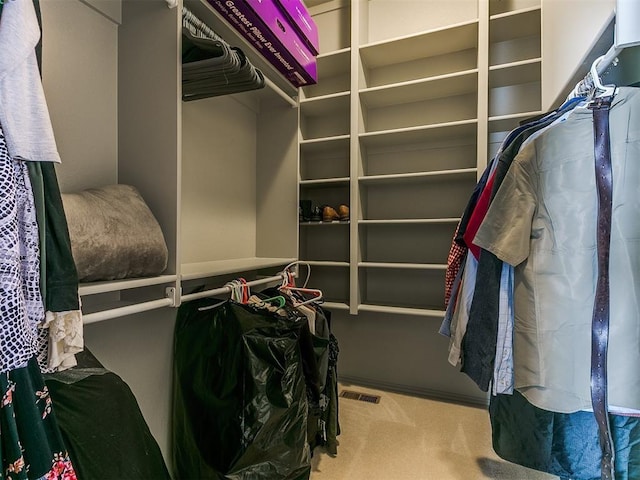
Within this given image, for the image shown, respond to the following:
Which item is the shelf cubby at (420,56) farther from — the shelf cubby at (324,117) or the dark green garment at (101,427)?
the dark green garment at (101,427)

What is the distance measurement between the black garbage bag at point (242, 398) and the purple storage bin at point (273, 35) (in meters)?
1.19

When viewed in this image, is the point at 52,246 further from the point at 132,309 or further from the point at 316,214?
the point at 316,214

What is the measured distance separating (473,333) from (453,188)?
1.23m

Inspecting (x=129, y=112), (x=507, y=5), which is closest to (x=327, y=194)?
(x=129, y=112)

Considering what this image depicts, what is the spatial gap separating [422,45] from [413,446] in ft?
7.70

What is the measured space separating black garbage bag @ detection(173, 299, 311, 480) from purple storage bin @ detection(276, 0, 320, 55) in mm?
1396

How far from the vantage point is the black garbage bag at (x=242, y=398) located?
3.84ft

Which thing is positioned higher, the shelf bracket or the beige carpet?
the shelf bracket

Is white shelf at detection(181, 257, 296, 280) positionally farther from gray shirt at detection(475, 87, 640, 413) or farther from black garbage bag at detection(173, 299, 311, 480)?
gray shirt at detection(475, 87, 640, 413)

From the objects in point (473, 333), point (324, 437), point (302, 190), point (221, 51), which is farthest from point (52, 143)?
point (302, 190)

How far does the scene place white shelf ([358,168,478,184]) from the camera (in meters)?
1.95

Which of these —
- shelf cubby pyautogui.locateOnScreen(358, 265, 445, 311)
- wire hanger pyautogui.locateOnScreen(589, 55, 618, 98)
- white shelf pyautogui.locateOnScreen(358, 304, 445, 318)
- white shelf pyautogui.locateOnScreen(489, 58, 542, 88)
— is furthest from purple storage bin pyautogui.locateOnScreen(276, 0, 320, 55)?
white shelf pyautogui.locateOnScreen(358, 304, 445, 318)

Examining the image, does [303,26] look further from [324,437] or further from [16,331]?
[324,437]

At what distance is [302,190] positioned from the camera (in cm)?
256
